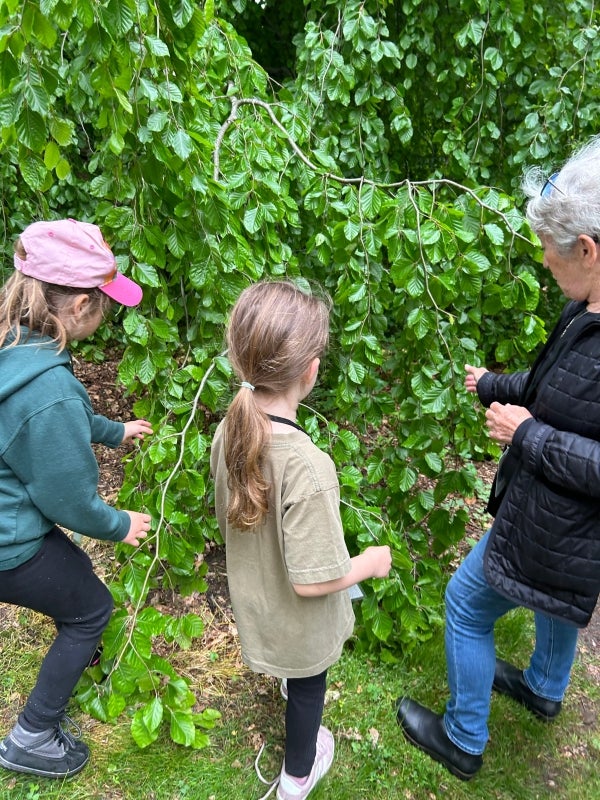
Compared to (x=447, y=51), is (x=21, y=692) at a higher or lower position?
lower

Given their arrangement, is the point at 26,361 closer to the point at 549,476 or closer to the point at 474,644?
the point at 549,476

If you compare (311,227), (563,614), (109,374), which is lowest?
(109,374)

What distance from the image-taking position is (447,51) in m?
2.59

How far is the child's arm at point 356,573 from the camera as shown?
47.0 inches

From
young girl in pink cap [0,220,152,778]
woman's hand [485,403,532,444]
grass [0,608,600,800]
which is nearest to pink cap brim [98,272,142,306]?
young girl in pink cap [0,220,152,778]

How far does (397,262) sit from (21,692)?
1.84 meters

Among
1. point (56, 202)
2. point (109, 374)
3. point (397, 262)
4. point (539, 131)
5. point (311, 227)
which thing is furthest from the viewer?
point (109, 374)

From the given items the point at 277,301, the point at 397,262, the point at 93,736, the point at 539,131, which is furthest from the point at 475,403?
the point at 93,736

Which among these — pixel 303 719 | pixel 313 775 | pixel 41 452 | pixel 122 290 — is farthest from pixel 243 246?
pixel 313 775

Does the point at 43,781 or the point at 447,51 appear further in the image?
the point at 447,51

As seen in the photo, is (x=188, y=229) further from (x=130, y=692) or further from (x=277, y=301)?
(x=130, y=692)

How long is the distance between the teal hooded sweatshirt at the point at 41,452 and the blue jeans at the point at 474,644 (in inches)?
38.5

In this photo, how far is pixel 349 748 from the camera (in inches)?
71.7

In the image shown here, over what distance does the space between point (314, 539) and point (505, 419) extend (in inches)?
21.8
